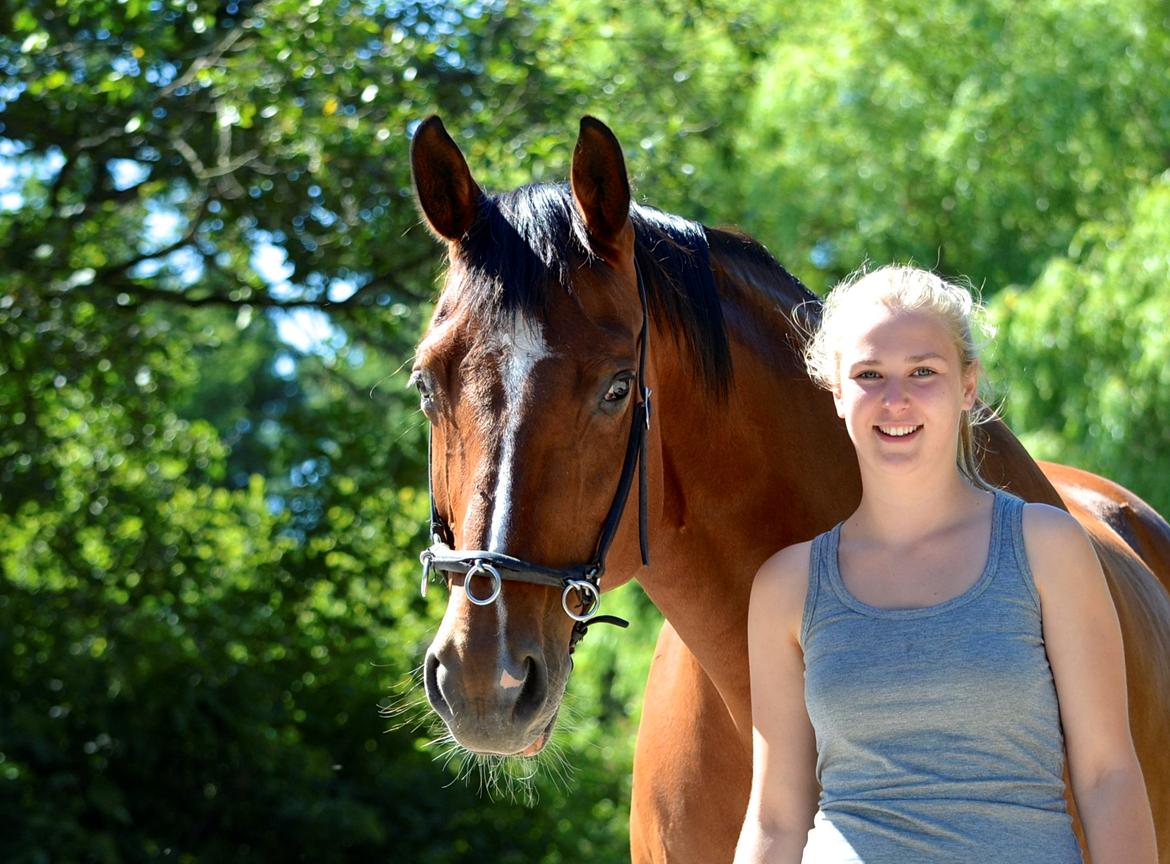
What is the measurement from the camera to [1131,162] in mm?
9211

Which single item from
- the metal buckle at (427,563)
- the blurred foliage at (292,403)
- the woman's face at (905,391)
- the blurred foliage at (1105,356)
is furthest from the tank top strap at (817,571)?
the blurred foliage at (1105,356)

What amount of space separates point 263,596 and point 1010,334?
4540mm

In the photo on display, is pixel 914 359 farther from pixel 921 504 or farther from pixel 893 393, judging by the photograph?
pixel 921 504

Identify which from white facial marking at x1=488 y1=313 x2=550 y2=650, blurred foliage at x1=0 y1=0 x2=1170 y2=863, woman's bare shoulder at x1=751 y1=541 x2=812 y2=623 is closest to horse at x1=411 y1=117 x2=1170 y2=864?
white facial marking at x1=488 y1=313 x2=550 y2=650

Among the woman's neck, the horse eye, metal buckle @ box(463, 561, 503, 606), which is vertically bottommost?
metal buckle @ box(463, 561, 503, 606)

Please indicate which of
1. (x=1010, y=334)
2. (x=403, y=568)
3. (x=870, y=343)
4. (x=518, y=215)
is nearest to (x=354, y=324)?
(x=403, y=568)

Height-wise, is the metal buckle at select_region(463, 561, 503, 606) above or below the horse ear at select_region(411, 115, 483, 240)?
below

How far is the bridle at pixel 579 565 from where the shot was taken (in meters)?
2.01

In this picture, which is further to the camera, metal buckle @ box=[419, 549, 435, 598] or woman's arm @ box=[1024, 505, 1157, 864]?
metal buckle @ box=[419, 549, 435, 598]

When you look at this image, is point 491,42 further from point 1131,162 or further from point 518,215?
point 1131,162

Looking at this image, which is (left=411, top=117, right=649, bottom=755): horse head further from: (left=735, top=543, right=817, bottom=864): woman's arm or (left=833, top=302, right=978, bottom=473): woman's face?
(left=833, top=302, right=978, bottom=473): woman's face

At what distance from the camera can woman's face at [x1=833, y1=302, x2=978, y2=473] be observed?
1.91 meters

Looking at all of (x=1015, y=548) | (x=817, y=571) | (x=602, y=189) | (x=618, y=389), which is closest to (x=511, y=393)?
(x=618, y=389)

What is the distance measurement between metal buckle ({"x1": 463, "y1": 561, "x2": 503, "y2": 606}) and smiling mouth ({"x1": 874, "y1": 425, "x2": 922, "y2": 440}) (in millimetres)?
588
